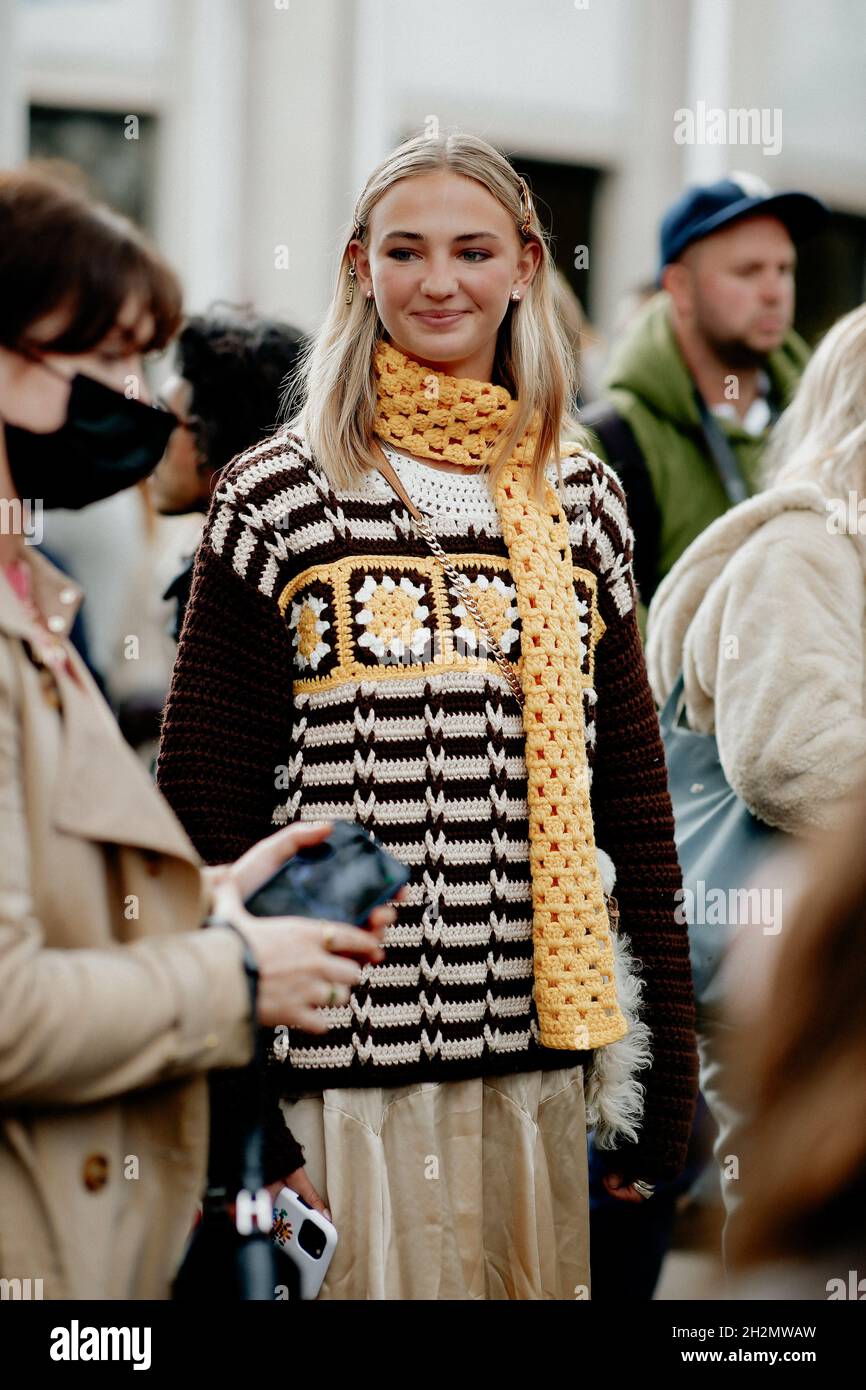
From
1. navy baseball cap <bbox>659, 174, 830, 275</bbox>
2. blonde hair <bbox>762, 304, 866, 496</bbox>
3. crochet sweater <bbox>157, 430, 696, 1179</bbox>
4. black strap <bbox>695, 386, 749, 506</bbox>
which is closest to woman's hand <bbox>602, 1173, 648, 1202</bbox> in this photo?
crochet sweater <bbox>157, 430, 696, 1179</bbox>

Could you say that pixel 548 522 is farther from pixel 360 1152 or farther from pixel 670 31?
pixel 670 31

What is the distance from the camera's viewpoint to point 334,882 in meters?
1.82

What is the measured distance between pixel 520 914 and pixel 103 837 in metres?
0.81

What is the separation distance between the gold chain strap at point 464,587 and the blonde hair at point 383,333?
3.3 inches

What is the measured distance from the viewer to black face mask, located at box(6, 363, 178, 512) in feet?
5.45

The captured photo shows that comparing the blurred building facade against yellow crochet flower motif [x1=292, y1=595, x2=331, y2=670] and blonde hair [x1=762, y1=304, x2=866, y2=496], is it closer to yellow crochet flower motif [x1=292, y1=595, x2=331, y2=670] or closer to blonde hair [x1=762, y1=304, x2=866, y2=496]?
blonde hair [x1=762, y1=304, x2=866, y2=496]

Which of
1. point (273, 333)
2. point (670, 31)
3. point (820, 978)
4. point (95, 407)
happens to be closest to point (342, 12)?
point (670, 31)

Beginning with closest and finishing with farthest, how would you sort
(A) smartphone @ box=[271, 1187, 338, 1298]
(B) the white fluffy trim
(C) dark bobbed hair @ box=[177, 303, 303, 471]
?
(A) smartphone @ box=[271, 1187, 338, 1298], (B) the white fluffy trim, (C) dark bobbed hair @ box=[177, 303, 303, 471]

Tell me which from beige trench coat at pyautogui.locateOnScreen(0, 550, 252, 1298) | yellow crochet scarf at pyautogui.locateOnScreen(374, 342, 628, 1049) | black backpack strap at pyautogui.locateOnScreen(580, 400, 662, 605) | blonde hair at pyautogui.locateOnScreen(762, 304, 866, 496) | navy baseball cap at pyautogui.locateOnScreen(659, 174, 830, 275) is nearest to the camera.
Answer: beige trench coat at pyautogui.locateOnScreen(0, 550, 252, 1298)

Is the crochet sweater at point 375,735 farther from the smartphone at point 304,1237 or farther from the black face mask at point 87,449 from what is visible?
the black face mask at point 87,449

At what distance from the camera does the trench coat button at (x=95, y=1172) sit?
1641 millimetres

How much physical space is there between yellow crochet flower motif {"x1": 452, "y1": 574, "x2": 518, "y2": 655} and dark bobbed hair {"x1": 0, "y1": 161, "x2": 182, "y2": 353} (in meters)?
0.71

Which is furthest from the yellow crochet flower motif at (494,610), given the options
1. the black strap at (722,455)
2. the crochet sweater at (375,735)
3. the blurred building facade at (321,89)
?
the blurred building facade at (321,89)

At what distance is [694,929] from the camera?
2832mm
